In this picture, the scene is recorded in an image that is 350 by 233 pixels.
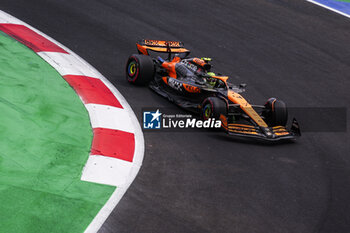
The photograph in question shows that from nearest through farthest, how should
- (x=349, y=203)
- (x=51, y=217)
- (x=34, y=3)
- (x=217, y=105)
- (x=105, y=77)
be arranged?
(x=51, y=217), (x=349, y=203), (x=217, y=105), (x=105, y=77), (x=34, y=3)

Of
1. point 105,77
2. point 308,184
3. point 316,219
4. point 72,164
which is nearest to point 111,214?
point 72,164

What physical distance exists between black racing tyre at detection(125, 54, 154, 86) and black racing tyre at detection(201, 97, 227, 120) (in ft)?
5.17

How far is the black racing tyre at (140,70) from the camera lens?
9.84m

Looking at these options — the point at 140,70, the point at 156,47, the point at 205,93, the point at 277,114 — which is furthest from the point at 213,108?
the point at 156,47

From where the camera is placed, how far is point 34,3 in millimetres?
13266

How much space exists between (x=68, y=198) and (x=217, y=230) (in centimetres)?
162

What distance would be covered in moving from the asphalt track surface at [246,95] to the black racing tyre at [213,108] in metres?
0.34

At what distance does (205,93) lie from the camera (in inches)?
368

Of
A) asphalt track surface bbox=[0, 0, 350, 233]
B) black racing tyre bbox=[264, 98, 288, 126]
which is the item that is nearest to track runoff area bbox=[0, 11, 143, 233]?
asphalt track surface bbox=[0, 0, 350, 233]

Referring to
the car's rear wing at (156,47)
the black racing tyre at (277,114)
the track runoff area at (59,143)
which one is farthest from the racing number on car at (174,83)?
the black racing tyre at (277,114)

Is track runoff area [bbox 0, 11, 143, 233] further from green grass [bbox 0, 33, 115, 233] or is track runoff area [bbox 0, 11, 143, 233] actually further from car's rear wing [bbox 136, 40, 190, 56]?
car's rear wing [bbox 136, 40, 190, 56]

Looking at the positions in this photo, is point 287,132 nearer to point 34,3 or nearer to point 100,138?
point 100,138

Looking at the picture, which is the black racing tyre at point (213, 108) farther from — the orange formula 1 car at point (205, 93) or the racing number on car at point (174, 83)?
the racing number on car at point (174, 83)

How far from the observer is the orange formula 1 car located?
8.50 meters
